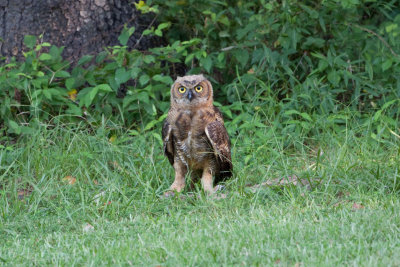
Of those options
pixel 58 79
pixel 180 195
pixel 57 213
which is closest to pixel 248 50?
pixel 58 79

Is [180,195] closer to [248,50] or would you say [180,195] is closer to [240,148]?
[240,148]

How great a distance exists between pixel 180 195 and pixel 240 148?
134 cm

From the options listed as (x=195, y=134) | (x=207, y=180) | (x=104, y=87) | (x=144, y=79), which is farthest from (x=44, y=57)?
(x=207, y=180)

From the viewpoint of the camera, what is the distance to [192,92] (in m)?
6.02

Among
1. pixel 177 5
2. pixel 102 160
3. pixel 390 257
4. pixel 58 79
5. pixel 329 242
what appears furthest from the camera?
Result: pixel 177 5

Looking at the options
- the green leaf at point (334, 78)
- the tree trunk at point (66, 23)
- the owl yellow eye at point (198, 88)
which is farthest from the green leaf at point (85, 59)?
the green leaf at point (334, 78)

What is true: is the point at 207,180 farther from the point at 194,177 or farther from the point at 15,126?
the point at 15,126

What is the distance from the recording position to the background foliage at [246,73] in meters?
7.52

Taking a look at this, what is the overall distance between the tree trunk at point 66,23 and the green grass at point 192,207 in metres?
1.35

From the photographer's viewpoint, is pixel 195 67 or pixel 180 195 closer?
pixel 180 195

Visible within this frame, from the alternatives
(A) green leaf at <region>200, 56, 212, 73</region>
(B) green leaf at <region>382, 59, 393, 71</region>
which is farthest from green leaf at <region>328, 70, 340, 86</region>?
(A) green leaf at <region>200, 56, 212, 73</region>

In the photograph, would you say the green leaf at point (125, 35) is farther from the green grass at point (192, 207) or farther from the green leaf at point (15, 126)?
the green leaf at point (15, 126)

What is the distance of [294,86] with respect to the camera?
26.6ft

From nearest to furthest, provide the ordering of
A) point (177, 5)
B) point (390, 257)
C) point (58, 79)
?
point (390, 257)
point (58, 79)
point (177, 5)
